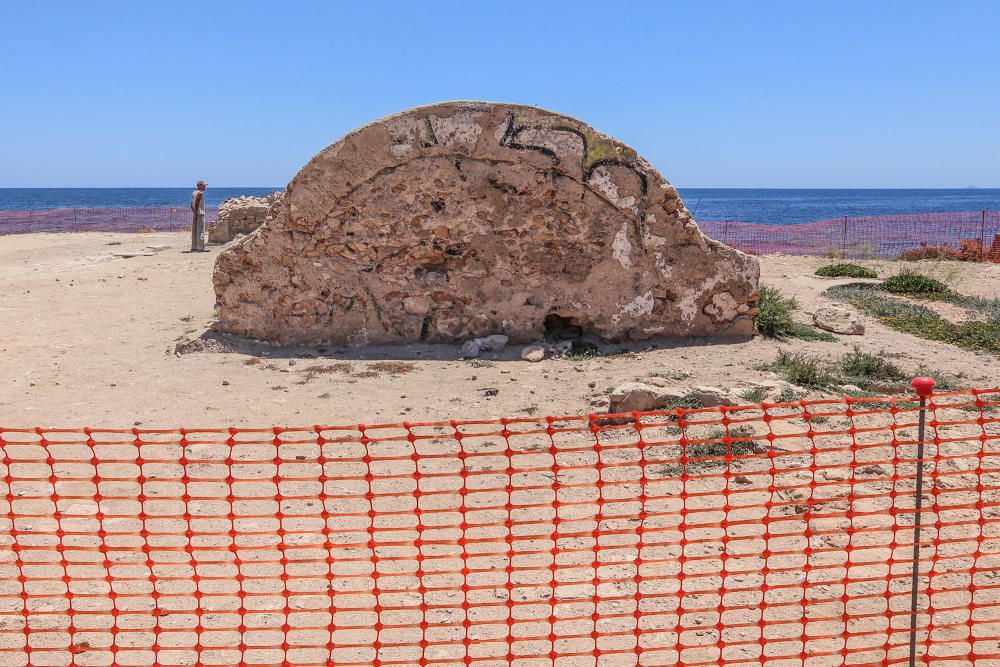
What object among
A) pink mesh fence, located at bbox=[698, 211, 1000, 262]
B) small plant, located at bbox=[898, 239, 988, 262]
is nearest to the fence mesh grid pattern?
pink mesh fence, located at bbox=[698, 211, 1000, 262]

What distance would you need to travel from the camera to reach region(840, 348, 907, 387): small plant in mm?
7899

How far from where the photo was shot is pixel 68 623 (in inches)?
163

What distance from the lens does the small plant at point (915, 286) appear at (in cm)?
1342

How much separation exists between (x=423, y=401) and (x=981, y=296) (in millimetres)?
Answer: 10542

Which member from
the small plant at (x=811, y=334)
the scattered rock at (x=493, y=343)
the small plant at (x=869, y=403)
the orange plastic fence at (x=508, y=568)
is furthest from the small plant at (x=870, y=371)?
the scattered rock at (x=493, y=343)

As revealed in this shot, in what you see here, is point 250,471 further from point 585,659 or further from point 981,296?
point 981,296

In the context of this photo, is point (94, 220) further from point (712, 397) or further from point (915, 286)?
point (712, 397)

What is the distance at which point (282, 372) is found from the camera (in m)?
8.80

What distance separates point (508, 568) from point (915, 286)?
11959 mm

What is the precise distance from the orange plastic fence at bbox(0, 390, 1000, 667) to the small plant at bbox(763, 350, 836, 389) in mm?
1546

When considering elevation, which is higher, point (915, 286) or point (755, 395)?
point (915, 286)

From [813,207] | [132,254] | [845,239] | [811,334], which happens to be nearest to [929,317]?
[811,334]

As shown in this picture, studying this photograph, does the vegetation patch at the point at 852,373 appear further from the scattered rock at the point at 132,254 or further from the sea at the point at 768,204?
the sea at the point at 768,204

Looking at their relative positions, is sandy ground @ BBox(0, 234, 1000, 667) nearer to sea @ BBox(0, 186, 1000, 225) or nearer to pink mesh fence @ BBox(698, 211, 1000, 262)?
pink mesh fence @ BBox(698, 211, 1000, 262)
